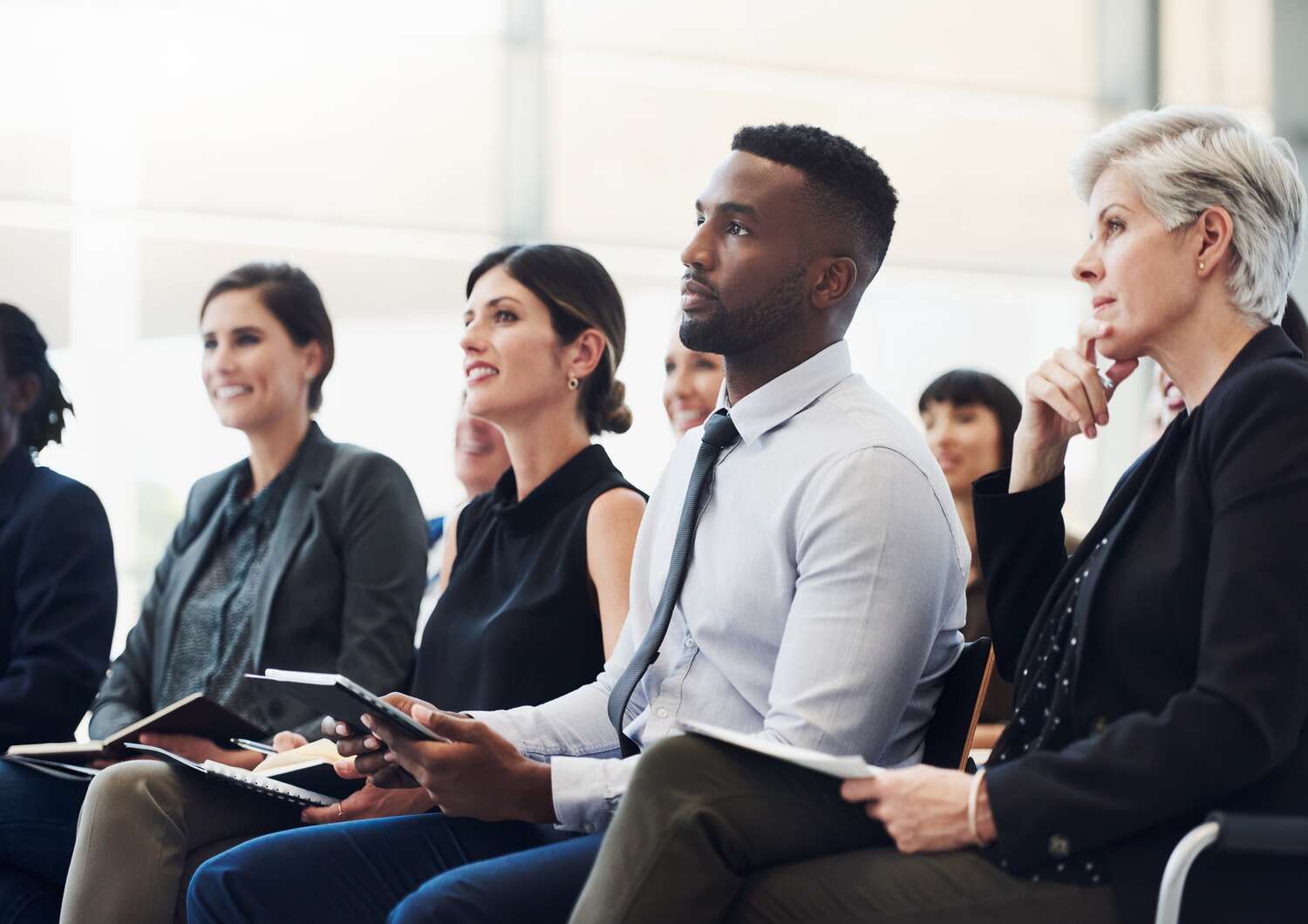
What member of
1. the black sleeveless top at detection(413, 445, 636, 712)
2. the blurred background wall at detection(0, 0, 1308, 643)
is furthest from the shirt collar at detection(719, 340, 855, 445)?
the blurred background wall at detection(0, 0, 1308, 643)

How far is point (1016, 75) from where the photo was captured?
7109 mm

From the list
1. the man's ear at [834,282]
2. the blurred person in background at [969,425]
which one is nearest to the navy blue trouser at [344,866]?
the man's ear at [834,282]

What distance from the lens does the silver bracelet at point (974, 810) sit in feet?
4.62

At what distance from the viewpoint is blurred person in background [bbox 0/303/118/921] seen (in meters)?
2.57

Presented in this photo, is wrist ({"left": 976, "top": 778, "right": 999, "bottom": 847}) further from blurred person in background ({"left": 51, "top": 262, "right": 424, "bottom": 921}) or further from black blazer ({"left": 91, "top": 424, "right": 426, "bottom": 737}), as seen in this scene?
black blazer ({"left": 91, "top": 424, "right": 426, "bottom": 737})

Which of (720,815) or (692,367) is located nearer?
(720,815)

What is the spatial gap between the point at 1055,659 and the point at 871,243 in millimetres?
736

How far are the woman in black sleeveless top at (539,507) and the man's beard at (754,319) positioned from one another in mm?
459

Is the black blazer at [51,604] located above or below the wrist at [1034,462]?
below

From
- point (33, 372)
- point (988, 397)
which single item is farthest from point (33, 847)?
point (988, 397)

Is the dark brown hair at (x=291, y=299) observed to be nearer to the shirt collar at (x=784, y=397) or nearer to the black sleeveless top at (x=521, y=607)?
the black sleeveless top at (x=521, y=607)

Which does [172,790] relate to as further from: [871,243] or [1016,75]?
[1016,75]

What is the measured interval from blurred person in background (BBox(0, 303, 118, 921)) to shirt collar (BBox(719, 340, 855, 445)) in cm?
145

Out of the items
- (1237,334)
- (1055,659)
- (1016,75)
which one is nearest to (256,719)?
(1055,659)
